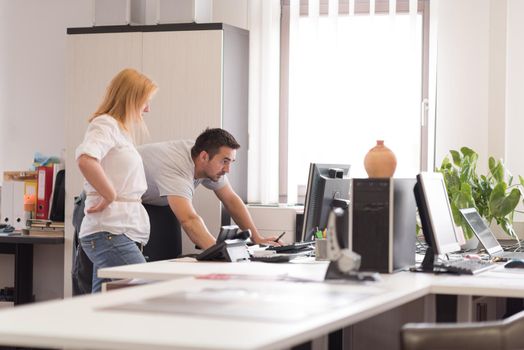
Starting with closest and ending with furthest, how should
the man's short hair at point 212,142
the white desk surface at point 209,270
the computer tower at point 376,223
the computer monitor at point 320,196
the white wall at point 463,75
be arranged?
the white desk surface at point 209,270 → the computer tower at point 376,223 → the computer monitor at point 320,196 → the man's short hair at point 212,142 → the white wall at point 463,75

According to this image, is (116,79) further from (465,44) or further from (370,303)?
(465,44)

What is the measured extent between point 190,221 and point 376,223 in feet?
3.88

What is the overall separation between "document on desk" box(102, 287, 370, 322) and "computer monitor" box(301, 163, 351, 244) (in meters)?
1.60

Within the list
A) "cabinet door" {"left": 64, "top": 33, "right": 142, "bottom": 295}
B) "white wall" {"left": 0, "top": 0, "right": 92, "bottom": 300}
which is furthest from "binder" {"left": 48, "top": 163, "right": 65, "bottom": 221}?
"white wall" {"left": 0, "top": 0, "right": 92, "bottom": 300}

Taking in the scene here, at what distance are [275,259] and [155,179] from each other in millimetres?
923

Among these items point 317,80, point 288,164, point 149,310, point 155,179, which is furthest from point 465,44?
point 149,310

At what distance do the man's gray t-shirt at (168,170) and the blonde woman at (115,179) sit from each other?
1.22ft

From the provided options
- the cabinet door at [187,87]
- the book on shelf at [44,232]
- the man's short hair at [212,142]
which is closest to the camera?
the man's short hair at [212,142]

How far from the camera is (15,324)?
193 centimetres

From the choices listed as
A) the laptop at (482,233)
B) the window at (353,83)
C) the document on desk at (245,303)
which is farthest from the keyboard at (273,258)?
the window at (353,83)

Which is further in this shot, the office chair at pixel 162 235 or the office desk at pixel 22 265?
the office desk at pixel 22 265

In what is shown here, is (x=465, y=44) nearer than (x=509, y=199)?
No

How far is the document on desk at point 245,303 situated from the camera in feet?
6.91

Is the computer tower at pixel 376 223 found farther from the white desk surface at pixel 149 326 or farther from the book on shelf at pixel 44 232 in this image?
the book on shelf at pixel 44 232
